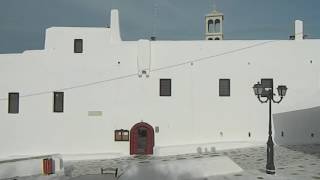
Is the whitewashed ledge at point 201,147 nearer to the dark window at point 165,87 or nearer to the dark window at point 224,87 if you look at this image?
the dark window at point 224,87

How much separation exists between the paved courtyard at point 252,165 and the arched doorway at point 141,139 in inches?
34.9

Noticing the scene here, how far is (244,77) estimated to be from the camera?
2116 cm

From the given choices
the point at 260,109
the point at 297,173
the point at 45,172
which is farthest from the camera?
the point at 260,109

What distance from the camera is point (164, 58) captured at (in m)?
21.6

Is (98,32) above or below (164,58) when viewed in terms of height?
above

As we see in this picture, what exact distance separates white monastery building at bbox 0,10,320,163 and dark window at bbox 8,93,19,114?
6 cm

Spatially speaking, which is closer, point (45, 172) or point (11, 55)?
point (45, 172)

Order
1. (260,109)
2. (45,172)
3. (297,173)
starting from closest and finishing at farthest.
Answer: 1. (297,173)
2. (45,172)
3. (260,109)

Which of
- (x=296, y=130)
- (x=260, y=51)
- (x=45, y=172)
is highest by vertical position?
(x=260, y=51)

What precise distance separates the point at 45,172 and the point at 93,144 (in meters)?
5.96

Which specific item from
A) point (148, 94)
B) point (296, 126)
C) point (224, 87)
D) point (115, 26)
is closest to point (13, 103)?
point (115, 26)

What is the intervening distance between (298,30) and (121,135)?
1213cm

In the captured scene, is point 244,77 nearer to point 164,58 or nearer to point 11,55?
point 164,58

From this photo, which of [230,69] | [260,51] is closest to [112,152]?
[230,69]
